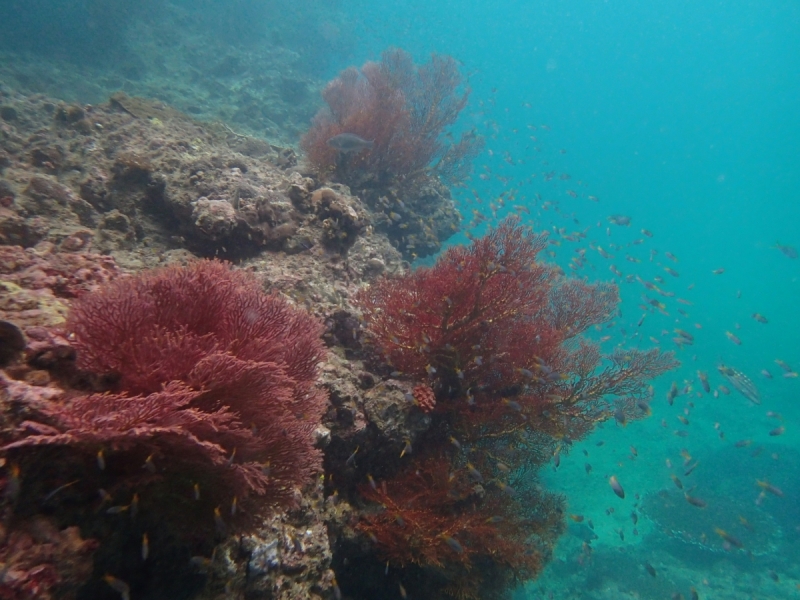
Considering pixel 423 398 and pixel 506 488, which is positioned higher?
pixel 423 398

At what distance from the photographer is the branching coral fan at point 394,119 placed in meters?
11.9

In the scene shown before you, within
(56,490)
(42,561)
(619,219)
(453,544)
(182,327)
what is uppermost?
(619,219)

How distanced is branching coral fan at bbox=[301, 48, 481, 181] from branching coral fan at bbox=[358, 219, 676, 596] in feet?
21.5

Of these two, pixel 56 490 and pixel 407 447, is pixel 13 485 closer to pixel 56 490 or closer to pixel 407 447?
pixel 56 490

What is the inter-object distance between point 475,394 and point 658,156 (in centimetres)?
15470

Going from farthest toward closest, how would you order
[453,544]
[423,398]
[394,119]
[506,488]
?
1. [394,119]
2. [506,488]
3. [423,398]
4. [453,544]

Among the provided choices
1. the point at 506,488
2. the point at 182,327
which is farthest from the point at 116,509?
the point at 506,488

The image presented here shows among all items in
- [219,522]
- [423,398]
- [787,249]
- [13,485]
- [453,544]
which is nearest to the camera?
[13,485]

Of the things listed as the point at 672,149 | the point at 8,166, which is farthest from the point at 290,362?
the point at 672,149

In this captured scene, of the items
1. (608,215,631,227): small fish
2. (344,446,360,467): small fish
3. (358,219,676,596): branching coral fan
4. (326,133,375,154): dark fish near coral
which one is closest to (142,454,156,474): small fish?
(344,446,360,467): small fish

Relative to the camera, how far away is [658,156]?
422ft

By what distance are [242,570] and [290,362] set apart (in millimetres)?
1665

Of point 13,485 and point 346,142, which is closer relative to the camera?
point 13,485

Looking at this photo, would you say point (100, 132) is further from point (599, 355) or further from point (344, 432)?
point (599, 355)
